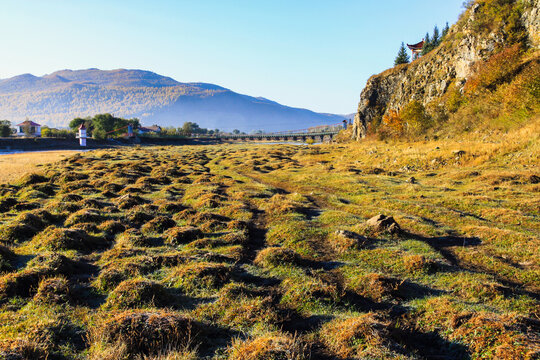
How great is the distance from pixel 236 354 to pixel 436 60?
99148 millimetres

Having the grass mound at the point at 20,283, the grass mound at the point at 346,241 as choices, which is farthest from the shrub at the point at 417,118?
the grass mound at the point at 20,283

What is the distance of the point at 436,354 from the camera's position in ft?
26.7

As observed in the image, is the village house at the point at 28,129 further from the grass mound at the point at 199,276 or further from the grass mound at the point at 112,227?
the grass mound at the point at 199,276

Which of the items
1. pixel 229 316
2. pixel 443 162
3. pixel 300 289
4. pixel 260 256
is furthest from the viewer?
pixel 443 162

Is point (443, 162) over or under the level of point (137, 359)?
over

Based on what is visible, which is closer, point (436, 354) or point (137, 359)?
point (137, 359)

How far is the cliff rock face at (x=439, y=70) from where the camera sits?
62.2 m

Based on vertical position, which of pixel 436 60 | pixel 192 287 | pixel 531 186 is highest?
pixel 436 60

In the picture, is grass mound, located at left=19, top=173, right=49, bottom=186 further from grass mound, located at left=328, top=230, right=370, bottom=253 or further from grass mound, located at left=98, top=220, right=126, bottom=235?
grass mound, located at left=328, top=230, right=370, bottom=253

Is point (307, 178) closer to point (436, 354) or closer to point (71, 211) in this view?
point (71, 211)

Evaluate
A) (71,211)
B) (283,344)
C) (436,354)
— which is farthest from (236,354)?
(71,211)

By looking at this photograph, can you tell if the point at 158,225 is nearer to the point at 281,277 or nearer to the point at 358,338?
the point at 281,277

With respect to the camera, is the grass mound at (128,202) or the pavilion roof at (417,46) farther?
the pavilion roof at (417,46)

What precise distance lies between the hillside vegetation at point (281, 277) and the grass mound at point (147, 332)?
0.04 m
